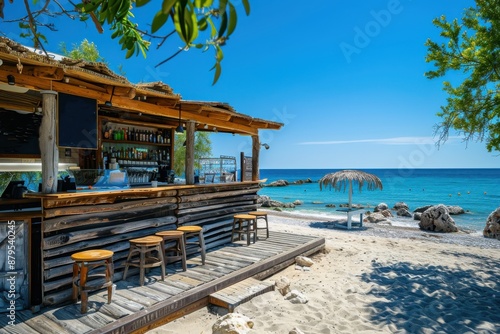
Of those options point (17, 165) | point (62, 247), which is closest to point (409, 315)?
point (62, 247)

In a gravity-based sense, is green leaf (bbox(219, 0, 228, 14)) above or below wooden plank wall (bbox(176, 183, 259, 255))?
above

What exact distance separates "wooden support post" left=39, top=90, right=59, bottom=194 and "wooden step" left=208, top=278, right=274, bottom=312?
113 inches

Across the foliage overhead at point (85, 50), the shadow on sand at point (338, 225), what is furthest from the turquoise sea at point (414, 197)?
the foliage overhead at point (85, 50)

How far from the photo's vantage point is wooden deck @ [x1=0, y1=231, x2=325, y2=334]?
3.70 metres

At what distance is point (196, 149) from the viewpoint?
19797 millimetres

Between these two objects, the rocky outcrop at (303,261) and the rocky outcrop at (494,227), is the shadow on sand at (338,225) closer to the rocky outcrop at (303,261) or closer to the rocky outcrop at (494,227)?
the rocky outcrop at (494,227)

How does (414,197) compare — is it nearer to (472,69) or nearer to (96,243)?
(472,69)

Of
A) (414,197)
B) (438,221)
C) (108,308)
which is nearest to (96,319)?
(108,308)

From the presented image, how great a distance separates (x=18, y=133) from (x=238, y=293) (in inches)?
255

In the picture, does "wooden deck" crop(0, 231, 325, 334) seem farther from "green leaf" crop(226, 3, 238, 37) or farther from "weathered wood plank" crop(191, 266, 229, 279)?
"green leaf" crop(226, 3, 238, 37)

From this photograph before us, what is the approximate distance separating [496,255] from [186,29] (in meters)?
11.2

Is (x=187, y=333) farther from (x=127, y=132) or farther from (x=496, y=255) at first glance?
(x=496, y=255)

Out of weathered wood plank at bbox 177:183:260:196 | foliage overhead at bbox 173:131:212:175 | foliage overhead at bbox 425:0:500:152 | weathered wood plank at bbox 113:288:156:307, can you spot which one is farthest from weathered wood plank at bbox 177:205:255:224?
foliage overhead at bbox 173:131:212:175

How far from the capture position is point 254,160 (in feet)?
32.4
